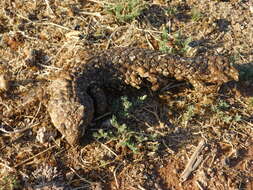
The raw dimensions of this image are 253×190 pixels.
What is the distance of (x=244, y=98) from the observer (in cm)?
518

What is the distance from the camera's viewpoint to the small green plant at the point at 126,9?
5.57m

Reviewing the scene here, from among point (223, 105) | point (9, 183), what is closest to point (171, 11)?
point (223, 105)

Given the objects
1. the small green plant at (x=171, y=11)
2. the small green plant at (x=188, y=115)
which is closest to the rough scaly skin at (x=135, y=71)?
the small green plant at (x=188, y=115)

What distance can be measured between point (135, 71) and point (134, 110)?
Result: 53cm

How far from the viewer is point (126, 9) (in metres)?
5.70

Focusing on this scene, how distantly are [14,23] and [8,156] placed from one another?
2.22m

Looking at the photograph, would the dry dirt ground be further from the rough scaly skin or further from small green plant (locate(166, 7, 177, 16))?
the rough scaly skin

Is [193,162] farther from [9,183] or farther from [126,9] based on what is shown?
[126,9]

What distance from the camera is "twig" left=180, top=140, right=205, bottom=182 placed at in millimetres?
4430

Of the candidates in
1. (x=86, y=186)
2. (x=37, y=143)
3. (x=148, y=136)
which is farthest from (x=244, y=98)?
(x=37, y=143)

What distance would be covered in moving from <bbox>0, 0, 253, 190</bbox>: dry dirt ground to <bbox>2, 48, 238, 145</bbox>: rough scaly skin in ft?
0.75

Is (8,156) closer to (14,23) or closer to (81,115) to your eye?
(81,115)

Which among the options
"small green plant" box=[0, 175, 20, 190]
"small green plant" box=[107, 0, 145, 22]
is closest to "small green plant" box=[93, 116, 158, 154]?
"small green plant" box=[0, 175, 20, 190]

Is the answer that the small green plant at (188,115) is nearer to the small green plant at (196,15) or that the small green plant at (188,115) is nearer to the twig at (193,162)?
the twig at (193,162)
